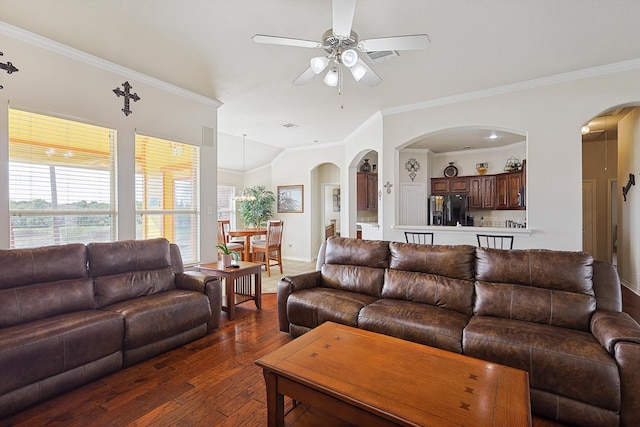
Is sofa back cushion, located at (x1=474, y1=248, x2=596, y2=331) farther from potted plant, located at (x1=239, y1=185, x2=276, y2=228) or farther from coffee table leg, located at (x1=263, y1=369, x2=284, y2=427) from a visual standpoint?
potted plant, located at (x1=239, y1=185, x2=276, y2=228)

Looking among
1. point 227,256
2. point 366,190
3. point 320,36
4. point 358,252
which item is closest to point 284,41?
point 320,36

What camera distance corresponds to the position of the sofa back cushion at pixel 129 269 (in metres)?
2.77

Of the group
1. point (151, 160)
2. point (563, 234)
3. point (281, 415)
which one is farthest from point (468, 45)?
point (151, 160)

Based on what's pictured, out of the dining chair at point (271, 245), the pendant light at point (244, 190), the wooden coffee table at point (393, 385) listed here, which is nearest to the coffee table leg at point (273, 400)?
the wooden coffee table at point (393, 385)

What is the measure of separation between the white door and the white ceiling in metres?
3.77

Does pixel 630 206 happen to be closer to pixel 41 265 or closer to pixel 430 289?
pixel 430 289

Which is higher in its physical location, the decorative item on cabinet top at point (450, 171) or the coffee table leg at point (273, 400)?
the decorative item on cabinet top at point (450, 171)

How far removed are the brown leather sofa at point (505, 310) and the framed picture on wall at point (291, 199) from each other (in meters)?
4.63

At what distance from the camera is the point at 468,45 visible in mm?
3160

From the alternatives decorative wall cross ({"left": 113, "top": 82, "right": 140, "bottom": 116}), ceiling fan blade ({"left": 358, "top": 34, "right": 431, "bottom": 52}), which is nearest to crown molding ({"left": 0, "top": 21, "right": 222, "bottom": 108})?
decorative wall cross ({"left": 113, "top": 82, "right": 140, "bottom": 116})

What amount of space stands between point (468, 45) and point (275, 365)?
3.50 m

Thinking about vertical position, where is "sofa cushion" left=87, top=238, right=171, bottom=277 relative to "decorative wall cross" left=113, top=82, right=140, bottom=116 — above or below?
below

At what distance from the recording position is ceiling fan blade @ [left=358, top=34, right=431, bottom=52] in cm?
216

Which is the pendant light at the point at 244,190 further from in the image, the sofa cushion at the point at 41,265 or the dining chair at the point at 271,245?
the sofa cushion at the point at 41,265
